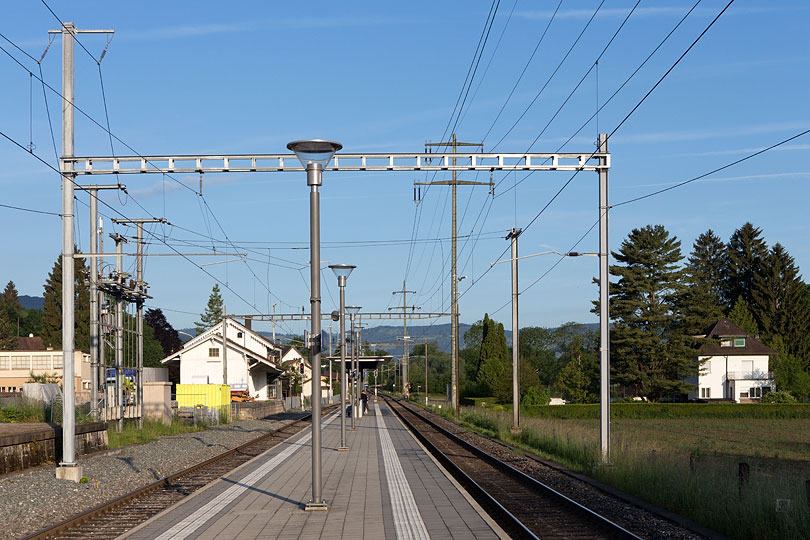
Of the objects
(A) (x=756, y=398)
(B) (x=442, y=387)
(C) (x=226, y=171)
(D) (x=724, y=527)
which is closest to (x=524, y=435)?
(C) (x=226, y=171)

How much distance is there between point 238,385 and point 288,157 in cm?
5433

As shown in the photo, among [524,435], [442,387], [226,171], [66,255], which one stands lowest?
[442,387]

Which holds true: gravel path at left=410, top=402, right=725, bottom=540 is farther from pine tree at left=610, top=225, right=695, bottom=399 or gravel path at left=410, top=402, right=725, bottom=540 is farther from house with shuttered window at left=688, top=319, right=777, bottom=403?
house with shuttered window at left=688, top=319, right=777, bottom=403

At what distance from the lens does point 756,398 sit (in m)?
84.8

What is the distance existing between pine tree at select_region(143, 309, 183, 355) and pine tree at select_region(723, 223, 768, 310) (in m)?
78.3

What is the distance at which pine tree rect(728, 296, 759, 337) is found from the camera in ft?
319

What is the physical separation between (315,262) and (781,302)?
319 ft

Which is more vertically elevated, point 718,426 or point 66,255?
point 66,255

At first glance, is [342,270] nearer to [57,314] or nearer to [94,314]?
[94,314]

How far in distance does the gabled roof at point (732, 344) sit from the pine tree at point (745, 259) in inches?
598

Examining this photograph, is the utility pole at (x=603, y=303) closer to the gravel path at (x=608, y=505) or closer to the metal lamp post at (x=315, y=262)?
the gravel path at (x=608, y=505)

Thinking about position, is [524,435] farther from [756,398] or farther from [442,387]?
[442,387]

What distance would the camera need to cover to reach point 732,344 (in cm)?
8806

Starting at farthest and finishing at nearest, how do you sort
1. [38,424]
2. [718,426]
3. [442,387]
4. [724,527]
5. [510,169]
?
[442,387]
[718,426]
[38,424]
[510,169]
[724,527]
